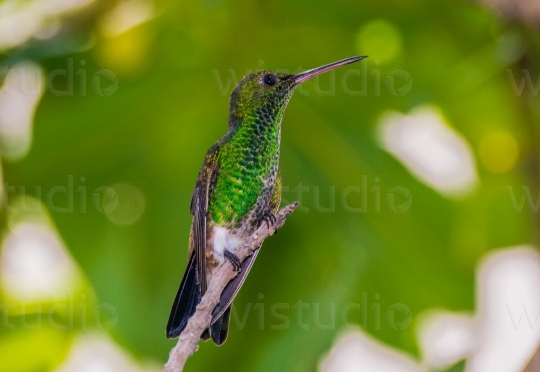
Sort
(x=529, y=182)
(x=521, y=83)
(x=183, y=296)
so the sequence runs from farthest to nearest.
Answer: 1. (x=521, y=83)
2. (x=529, y=182)
3. (x=183, y=296)

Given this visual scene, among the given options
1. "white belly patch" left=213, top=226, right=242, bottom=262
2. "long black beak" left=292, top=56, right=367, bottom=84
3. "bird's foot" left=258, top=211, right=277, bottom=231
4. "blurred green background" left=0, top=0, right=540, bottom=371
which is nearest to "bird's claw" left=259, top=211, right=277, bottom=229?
"bird's foot" left=258, top=211, right=277, bottom=231

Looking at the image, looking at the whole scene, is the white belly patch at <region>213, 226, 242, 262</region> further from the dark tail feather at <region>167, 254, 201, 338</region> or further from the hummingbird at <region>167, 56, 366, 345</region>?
the dark tail feather at <region>167, 254, 201, 338</region>

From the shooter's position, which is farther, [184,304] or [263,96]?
[263,96]

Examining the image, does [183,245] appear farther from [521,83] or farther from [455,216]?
[521,83]

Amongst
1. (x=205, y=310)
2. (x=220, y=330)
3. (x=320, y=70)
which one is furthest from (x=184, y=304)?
(x=320, y=70)

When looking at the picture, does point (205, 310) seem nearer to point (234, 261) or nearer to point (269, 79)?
point (234, 261)

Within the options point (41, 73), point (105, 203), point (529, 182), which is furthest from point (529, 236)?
point (41, 73)
